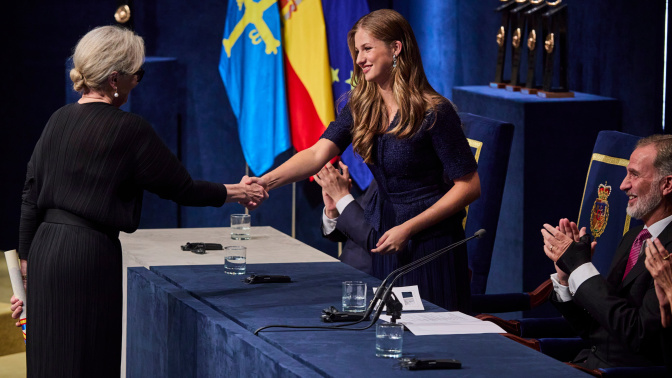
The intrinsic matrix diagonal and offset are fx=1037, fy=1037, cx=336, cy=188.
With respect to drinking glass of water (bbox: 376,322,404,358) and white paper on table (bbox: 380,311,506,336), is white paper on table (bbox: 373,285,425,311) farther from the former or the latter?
drinking glass of water (bbox: 376,322,404,358)

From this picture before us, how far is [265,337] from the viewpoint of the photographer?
250cm

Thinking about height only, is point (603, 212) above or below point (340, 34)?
below

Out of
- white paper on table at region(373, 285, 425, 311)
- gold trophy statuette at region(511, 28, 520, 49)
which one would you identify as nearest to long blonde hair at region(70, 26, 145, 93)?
white paper on table at region(373, 285, 425, 311)

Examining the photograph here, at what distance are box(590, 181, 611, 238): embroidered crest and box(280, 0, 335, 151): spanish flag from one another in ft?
8.85

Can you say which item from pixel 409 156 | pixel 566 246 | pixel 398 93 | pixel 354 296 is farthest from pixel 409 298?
pixel 398 93

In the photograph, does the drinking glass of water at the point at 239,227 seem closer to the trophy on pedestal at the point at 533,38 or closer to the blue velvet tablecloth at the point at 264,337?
the blue velvet tablecloth at the point at 264,337

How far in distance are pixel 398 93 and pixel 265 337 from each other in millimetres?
1110

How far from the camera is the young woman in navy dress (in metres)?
Result: 3.26

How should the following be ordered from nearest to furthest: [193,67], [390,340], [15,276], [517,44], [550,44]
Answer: [390,340] < [15,276] < [550,44] < [517,44] < [193,67]

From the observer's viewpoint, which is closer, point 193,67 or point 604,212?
point 604,212

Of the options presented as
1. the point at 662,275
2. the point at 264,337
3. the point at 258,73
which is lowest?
the point at 264,337

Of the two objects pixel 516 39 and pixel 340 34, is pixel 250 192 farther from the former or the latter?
pixel 340 34

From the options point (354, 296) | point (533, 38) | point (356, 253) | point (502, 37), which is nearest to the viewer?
point (354, 296)

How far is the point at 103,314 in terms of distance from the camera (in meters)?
2.85
